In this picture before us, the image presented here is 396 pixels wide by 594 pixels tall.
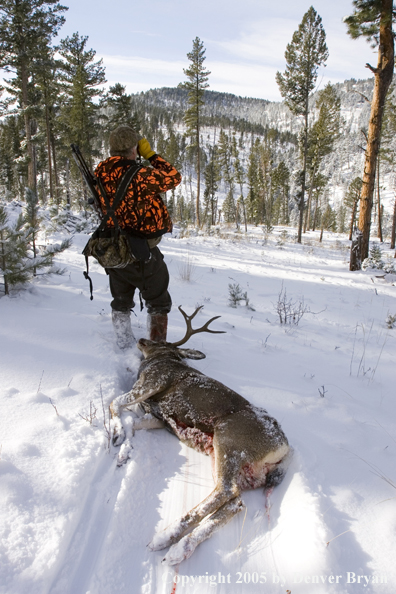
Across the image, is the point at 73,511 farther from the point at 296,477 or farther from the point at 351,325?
the point at 351,325

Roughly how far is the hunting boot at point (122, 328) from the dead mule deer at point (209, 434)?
0.77 meters

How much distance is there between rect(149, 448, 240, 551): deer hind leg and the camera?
1615 millimetres

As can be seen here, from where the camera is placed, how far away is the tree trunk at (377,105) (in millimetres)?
8570

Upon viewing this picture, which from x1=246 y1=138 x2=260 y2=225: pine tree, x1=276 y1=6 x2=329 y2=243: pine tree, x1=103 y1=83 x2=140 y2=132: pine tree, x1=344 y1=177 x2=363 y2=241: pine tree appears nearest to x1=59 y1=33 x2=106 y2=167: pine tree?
x1=103 y1=83 x2=140 y2=132: pine tree

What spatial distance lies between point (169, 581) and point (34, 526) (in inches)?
28.2

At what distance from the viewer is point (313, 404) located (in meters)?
2.80

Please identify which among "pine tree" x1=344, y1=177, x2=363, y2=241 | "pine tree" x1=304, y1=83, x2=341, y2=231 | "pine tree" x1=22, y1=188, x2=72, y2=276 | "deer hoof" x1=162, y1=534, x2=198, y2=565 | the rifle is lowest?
"deer hoof" x1=162, y1=534, x2=198, y2=565

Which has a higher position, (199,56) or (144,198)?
(199,56)

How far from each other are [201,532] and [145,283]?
2273 millimetres

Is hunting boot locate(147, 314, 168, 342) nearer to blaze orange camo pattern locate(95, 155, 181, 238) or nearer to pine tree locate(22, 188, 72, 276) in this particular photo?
blaze orange camo pattern locate(95, 155, 181, 238)

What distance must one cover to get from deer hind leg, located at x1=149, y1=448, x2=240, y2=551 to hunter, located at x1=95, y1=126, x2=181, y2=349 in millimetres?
1885

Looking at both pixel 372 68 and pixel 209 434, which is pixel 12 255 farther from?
pixel 372 68

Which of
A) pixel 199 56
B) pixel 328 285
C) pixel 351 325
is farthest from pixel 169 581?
pixel 199 56

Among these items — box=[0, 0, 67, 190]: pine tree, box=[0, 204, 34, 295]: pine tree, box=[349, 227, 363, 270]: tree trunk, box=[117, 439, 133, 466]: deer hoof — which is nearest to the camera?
box=[117, 439, 133, 466]: deer hoof
